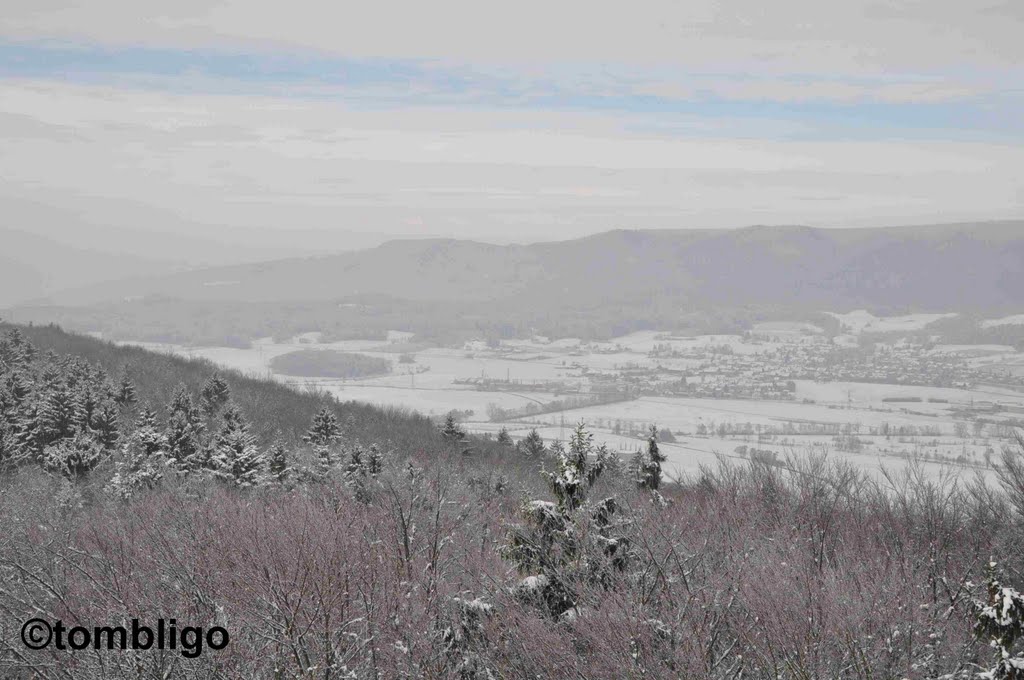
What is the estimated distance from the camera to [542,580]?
615 inches

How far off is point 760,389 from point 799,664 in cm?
13986

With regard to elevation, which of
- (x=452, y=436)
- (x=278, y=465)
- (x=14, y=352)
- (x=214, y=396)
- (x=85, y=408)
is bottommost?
(x=452, y=436)

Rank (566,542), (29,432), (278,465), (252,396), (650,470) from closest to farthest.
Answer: (566,542)
(650,470)
(278,465)
(29,432)
(252,396)

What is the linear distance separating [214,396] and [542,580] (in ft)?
195

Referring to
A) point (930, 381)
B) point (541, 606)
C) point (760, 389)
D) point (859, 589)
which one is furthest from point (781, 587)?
point (930, 381)

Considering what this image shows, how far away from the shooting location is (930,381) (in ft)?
511

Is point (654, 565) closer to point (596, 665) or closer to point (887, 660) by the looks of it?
point (596, 665)

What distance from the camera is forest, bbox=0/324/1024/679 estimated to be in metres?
13.2

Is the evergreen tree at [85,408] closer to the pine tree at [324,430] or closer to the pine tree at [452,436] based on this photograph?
the pine tree at [324,430]

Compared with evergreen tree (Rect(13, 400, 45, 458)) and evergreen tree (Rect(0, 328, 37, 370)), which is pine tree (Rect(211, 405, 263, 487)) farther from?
evergreen tree (Rect(0, 328, 37, 370))

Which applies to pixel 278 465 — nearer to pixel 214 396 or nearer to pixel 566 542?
pixel 566 542

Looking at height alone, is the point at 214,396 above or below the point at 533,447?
above

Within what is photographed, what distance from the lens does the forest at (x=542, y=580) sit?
521 inches

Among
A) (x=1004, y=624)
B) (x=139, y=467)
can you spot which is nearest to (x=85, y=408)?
(x=139, y=467)
